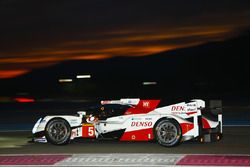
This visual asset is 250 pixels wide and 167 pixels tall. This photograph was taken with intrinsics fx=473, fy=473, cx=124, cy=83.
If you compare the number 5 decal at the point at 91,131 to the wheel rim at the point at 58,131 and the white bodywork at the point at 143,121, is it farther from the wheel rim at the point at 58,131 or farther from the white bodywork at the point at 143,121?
the wheel rim at the point at 58,131

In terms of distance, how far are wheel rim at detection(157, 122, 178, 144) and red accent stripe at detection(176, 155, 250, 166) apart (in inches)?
59.3

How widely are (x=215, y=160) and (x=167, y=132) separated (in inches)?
89.6

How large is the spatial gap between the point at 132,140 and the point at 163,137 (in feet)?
2.99

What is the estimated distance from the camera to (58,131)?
39.1ft

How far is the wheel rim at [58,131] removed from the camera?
39.0 feet

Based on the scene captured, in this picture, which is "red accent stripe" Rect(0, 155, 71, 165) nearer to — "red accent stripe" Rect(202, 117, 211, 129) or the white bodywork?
the white bodywork

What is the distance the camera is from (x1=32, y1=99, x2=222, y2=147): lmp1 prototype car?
1122 centimetres

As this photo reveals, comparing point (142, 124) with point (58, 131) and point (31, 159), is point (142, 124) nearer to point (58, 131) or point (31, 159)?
point (58, 131)

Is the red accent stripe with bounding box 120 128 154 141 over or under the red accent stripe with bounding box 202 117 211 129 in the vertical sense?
under

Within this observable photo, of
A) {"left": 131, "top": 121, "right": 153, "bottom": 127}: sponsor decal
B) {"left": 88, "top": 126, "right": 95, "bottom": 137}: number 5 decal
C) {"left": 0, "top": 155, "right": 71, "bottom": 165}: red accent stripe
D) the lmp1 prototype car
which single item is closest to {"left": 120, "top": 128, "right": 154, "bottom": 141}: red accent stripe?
the lmp1 prototype car

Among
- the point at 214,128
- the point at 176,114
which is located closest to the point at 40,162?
the point at 176,114

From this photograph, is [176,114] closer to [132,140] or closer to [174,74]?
[132,140]

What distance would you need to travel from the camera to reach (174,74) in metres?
77.1

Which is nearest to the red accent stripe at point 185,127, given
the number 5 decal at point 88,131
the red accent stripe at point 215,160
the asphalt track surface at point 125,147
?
the asphalt track surface at point 125,147
